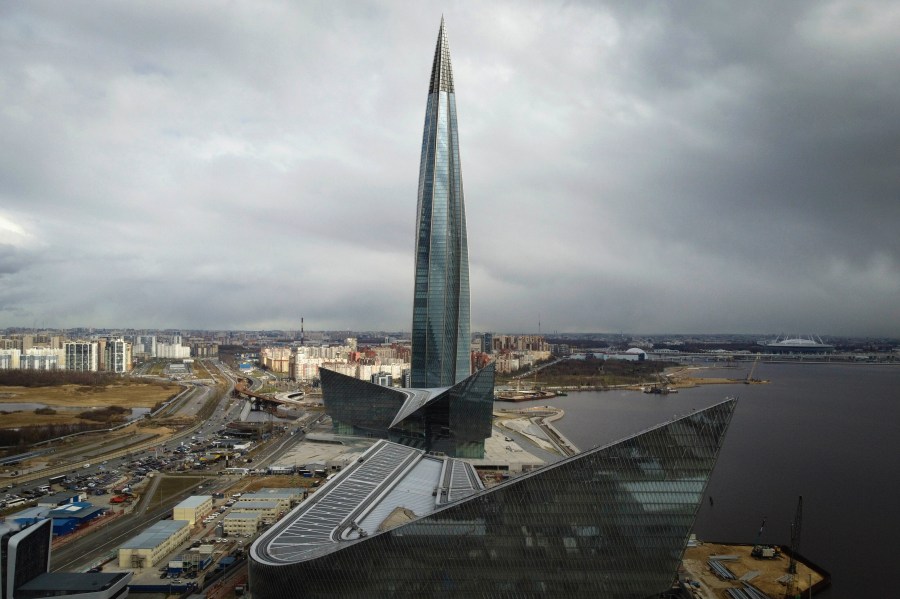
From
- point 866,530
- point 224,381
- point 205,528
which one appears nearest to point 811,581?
point 866,530

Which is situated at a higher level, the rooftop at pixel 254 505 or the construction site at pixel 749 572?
the rooftop at pixel 254 505

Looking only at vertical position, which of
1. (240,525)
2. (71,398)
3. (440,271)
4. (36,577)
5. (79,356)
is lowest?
(240,525)

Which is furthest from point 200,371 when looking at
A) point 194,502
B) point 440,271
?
point 194,502

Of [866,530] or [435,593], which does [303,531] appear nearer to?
[435,593]

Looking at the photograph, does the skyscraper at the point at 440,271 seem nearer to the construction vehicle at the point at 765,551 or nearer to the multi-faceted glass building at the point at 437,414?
the multi-faceted glass building at the point at 437,414

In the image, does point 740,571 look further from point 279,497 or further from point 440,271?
point 440,271

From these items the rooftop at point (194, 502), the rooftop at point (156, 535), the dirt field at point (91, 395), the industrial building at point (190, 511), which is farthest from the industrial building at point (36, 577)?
the dirt field at point (91, 395)
